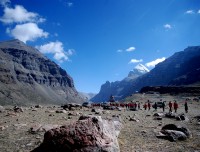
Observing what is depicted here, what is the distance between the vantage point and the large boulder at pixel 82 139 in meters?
10.6

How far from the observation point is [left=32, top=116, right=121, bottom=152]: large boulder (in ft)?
34.9

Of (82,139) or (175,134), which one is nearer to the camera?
(82,139)

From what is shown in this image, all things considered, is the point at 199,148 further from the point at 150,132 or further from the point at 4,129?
the point at 4,129

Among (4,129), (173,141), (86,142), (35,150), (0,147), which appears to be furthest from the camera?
(4,129)

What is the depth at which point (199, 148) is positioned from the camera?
1338 cm

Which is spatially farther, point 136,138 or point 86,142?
point 136,138

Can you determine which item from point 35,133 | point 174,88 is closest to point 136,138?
point 35,133

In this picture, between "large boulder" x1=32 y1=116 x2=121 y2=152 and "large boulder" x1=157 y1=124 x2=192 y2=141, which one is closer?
"large boulder" x1=32 y1=116 x2=121 y2=152

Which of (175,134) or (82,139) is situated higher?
(82,139)

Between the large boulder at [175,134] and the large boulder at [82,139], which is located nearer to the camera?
the large boulder at [82,139]

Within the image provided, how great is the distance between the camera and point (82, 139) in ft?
35.3

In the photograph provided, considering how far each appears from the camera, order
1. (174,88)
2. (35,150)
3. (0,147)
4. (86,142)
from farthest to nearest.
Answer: (174,88), (0,147), (35,150), (86,142)

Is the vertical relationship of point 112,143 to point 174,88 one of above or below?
below

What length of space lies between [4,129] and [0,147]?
4.39 metres
